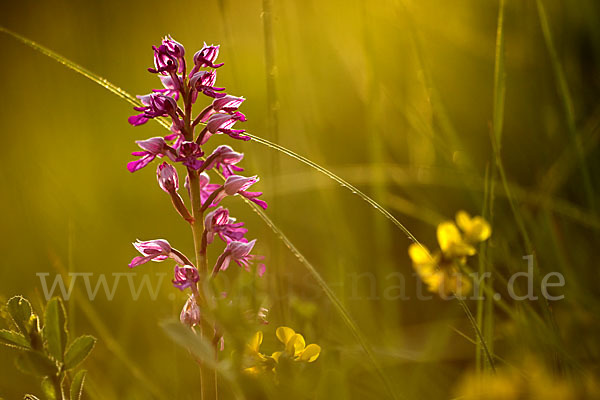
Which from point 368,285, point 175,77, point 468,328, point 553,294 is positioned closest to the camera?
point 175,77

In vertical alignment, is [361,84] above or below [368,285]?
above

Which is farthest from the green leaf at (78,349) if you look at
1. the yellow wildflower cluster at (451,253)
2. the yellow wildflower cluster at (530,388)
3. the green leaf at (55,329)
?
the yellow wildflower cluster at (451,253)

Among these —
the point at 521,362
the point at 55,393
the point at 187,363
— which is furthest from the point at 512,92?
the point at 55,393

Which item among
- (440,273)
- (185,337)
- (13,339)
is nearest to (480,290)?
(440,273)

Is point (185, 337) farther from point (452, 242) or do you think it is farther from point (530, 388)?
point (452, 242)

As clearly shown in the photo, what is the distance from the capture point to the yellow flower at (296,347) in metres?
0.75

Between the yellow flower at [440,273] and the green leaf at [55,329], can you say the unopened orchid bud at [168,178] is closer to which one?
the green leaf at [55,329]

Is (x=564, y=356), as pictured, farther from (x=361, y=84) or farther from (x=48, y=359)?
(x=361, y=84)

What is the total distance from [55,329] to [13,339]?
5 centimetres

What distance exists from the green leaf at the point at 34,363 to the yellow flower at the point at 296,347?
252mm

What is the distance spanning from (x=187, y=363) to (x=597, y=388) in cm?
84

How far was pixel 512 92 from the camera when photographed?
1.91 meters

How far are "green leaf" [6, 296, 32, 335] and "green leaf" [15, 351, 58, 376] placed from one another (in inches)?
1.4

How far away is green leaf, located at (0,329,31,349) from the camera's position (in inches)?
24.8
